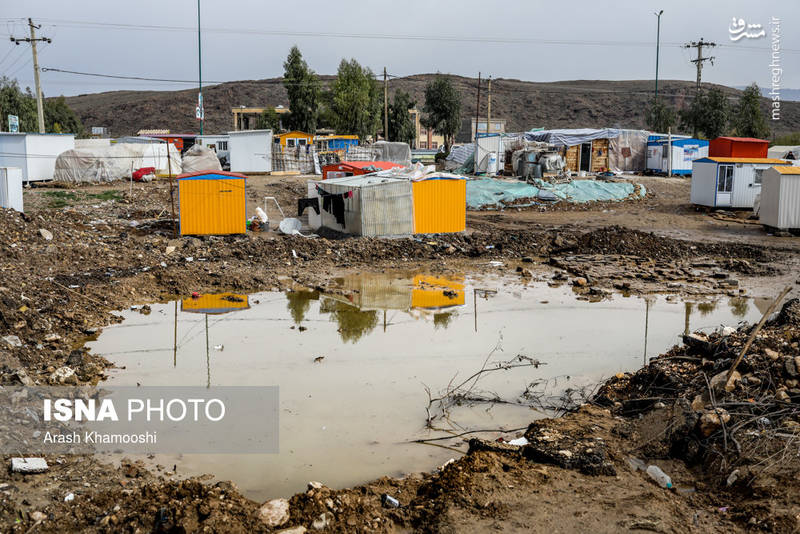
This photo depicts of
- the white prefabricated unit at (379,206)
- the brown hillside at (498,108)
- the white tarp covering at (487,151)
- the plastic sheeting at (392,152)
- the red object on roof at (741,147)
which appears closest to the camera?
the white prefabricated unit at (379,206)

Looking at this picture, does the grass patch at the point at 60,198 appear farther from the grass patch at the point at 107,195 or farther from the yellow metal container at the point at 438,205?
the yellow metal container at the point at 438,205

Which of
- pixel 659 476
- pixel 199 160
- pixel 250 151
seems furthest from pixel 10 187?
pixel 250 151

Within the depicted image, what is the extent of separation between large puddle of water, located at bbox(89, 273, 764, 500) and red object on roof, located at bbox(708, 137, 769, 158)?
17.8 meters

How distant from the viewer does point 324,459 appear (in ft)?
23.7

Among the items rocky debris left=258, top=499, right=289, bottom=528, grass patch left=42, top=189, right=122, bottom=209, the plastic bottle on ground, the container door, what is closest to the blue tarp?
the container door

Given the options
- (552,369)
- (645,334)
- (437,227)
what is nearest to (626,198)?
(437,227)

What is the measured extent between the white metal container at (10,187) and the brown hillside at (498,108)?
266 feet

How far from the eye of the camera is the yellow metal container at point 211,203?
18.7m

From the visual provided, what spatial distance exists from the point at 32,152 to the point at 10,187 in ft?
50.8

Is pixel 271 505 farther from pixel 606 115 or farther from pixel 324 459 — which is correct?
pixel 606 115

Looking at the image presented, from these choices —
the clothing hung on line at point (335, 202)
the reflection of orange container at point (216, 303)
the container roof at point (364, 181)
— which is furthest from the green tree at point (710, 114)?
the reflection of orange container at point (216, 303)

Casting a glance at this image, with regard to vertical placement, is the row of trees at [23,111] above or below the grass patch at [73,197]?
above

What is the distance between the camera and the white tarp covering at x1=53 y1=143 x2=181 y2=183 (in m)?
33.9

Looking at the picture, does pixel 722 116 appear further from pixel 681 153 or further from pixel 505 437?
pixel 505 437
